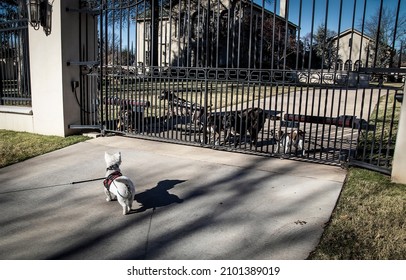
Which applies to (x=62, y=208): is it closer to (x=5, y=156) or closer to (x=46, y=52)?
(x=5, y=156)

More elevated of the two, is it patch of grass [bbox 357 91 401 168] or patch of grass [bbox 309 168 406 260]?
patch of grass [bbox 357 91 401 168]

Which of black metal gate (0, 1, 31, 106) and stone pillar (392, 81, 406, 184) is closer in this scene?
stone pillar (392, 81, 406, 184)

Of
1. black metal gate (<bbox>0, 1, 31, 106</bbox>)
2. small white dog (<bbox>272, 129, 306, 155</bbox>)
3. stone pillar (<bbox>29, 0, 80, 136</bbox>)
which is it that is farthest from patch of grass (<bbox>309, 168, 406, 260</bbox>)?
black metal gate (<bbox>0, 1, 31, 106</bbox>)

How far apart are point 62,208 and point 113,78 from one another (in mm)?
4001

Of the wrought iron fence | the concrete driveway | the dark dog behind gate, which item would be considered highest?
the wrought iron fence

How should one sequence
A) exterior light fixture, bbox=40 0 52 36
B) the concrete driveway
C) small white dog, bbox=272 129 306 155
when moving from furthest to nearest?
exterior light fixture, bbox=40 0 52 36
small white dog, bbox=272 129 306 155
the concrete driveway

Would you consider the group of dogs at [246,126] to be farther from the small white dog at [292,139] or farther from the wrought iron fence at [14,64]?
the wrought iron fence at [14,64]

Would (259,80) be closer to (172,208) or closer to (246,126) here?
(246,126)

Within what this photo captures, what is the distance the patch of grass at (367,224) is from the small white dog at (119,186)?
1.87 m

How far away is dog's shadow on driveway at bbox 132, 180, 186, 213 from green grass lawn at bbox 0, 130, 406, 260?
5.77 ft

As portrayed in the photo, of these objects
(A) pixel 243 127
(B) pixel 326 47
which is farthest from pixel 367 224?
(B) pixel 326 47

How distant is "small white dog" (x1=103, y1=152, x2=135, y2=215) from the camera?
354 centimetres

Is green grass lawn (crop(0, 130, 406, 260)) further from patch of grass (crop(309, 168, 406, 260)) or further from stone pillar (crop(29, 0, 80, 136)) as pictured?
stone pillar (crop(29, 0, 80, 136))

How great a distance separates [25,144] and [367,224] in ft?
20.0
